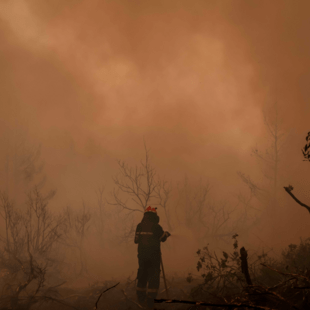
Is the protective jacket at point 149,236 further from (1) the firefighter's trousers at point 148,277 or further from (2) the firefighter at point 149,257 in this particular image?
(1) the firefighter's trousers at point 148,277

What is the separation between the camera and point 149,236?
19.7 ft

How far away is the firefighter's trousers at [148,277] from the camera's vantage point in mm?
5570

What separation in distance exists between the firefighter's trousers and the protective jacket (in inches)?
5.3

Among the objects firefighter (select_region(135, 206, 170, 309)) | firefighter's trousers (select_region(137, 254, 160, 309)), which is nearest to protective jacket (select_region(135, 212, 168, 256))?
firefighter (select_region(135, 206, 170, 309))

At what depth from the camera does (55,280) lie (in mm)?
10117

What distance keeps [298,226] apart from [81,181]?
2249cm

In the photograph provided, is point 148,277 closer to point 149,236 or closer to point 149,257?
point 149,257

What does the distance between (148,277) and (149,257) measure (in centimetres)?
49

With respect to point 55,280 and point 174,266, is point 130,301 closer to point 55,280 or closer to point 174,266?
point 55,280

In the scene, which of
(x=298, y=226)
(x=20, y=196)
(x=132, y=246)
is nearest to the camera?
(x=298, y=226)

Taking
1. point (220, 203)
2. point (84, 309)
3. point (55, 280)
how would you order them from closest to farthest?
→ point (84, 309), point (55, 280), point (220, 203)

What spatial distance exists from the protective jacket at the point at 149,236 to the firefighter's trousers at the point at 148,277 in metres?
0.13

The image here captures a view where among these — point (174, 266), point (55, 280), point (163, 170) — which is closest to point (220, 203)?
point (174, 266)

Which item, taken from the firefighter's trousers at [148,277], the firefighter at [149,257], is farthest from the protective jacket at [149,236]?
Answer: the firefighter's trousers at [148,277]
